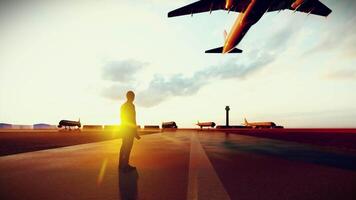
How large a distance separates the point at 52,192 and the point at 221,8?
2611 cm

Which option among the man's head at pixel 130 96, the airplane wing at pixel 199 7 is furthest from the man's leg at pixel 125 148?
the airplane wing at pixel 199 7

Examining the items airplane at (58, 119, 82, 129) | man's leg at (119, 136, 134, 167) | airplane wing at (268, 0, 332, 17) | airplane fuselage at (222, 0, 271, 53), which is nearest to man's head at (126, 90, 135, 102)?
man's leg at (119, 136, 134, 167)

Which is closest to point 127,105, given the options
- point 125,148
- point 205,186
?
point 125,148

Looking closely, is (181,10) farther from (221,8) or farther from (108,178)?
(108,178)

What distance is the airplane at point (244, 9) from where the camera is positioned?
20716mm

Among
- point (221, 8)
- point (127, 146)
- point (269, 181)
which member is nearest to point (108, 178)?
point (127, 146)

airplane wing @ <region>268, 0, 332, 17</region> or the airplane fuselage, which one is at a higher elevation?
airplane wing @ <region>268, 0, 332, 17</region>

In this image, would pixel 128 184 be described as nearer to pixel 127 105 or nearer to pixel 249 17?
pixel 127 105

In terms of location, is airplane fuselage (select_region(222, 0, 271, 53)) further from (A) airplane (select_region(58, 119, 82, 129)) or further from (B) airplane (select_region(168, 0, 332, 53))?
(A) airplane (select_region(58, 119, 82, 129))

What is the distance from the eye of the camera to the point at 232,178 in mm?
5246

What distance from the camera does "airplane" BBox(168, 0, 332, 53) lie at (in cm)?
2072

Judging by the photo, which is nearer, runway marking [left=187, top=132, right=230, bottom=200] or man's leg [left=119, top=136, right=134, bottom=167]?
runway marking [left=187, top=132, right=230, bottom=200]

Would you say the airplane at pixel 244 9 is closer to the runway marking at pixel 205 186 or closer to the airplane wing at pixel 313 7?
the airplane wing at pixel 313 7

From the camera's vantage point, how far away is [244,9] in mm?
23188
